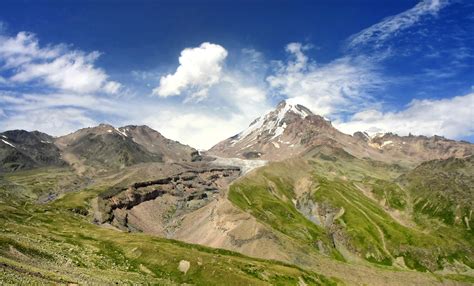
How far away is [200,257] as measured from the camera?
15375 cm

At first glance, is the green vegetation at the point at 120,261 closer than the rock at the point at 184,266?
Yes

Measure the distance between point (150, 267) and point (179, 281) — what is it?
11900mm

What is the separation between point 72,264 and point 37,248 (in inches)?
317

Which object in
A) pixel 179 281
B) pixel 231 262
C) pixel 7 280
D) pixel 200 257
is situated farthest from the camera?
pixel 231 262

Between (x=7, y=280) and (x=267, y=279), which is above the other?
(x=7, y=280)

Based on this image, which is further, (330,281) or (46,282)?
(330,281)

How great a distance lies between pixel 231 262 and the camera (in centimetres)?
16650

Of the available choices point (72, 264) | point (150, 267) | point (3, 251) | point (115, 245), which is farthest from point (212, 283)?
point (3, 251)

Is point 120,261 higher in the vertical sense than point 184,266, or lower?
higher

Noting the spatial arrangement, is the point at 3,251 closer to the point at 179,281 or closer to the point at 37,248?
the point at 37,248

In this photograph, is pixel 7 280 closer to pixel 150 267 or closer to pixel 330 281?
pixel 150 267

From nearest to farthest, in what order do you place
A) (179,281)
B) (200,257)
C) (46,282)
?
(46,282) < (179,281) < (200,257)

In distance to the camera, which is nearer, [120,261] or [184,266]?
[120,261]

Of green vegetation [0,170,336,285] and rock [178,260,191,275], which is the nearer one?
green vegetation [0,170,336,285]
